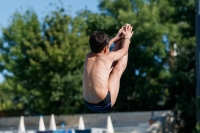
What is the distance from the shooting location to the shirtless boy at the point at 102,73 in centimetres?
502

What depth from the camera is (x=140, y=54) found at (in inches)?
1023

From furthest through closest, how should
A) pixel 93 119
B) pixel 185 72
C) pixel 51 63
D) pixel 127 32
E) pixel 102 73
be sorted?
pixel 51 63, pixel 93 119, pixel 185 72, pixel 127 32, pixel 102 73

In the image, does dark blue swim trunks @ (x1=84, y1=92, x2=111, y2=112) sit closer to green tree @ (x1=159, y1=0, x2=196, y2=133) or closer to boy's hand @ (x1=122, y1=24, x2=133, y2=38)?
boy's hand @ (x1=122, y1=24, x2=133, y2=38)

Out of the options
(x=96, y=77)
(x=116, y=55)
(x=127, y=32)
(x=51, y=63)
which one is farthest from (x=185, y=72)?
(x=96, y=77)

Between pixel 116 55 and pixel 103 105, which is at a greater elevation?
pixel 116 55

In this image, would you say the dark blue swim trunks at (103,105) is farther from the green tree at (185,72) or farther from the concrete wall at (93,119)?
the concrete wall at (93,119)

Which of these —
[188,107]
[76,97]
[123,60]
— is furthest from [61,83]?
[123,60]

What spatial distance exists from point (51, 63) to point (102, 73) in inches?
835

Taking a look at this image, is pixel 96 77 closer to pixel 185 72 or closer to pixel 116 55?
pixel 116 55

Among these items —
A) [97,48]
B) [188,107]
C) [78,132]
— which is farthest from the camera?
[188,107]

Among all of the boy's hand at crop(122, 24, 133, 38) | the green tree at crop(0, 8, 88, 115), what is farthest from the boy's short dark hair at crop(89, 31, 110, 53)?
the green tree at crop(0, 8, 88, 115)

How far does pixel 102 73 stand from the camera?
5.09 meters

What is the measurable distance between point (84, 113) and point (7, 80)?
19.6 ft

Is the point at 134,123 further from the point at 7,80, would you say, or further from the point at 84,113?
the point at 7,80
